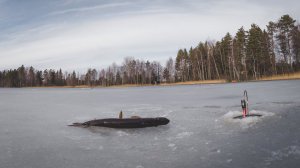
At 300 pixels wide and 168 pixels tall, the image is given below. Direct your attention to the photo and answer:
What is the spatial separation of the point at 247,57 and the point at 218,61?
19.2 m

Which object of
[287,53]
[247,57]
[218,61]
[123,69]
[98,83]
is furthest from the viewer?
[98,83]

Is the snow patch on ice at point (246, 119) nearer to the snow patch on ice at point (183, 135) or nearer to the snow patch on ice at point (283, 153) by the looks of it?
the snow patch on ice at point (183, 135)

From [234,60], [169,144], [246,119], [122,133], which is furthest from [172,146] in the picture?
[234,60]

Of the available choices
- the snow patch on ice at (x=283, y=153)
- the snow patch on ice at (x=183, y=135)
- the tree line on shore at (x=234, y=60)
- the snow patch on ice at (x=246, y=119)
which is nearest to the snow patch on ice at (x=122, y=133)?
the snow patch on ice at (x=183, y=135)

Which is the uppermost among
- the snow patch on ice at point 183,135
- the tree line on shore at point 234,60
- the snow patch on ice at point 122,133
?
the tree line on shore at point 234,60

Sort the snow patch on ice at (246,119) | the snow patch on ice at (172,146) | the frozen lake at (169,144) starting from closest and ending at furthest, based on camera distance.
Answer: the frozen lake at (169,144) → the snow patch on ice at (172,146) → the snow patch on ice at (246,119)

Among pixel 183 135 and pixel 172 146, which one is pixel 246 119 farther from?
pixel 172 146

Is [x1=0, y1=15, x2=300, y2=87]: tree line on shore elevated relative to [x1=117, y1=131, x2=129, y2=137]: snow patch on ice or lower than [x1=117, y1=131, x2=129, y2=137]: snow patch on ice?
elevated

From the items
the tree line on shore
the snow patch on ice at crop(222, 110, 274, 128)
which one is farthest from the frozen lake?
the tree line on shore

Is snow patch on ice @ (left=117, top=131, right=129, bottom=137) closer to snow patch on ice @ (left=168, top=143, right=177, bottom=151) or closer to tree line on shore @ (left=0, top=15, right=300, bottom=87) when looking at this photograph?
snow patch on ice @ (left=168, top=143, right=177, bottom=151)

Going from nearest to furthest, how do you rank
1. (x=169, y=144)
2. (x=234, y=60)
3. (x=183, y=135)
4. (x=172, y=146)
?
(x=172, y=146) < (x=169, y=144) < (x=183, y=135) < (x=234, y=60)

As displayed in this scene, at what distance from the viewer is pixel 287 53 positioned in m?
78.8

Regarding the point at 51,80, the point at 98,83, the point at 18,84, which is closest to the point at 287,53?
the point at 98,83

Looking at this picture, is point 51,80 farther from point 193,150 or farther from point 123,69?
point 193,150
